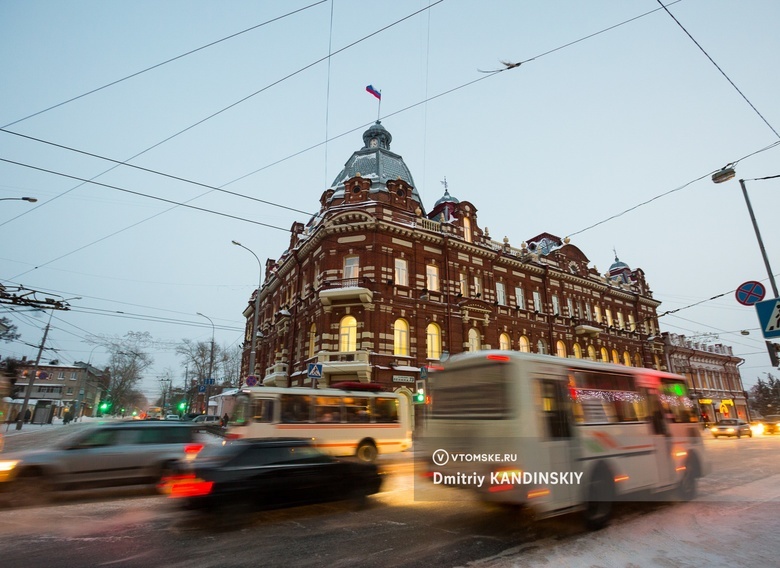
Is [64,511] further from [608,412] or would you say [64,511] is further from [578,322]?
[578,322]

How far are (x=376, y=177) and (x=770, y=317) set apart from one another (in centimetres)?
2493

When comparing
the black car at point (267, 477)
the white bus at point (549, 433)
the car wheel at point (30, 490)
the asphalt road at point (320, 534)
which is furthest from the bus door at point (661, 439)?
the car wheel at point (30, 490)

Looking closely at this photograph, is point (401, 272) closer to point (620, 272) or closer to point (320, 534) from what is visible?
point (320, 534)

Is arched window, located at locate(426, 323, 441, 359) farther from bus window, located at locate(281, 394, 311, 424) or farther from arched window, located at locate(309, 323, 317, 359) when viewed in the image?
bus window, located at locate(281, 394, 311, 424)

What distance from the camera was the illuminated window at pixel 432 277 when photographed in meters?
28.7

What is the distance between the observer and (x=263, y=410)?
47.8 feet

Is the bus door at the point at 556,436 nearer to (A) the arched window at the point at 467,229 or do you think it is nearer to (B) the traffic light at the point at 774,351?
(B) the traffic light at the point at 774,351

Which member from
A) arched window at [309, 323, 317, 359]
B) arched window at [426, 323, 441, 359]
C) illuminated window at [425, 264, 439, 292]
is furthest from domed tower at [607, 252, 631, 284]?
arched window at [309, 323, 317, 359]

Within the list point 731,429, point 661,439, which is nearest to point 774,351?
point 661,439

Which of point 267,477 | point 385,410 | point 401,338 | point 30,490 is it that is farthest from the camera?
point 401,338

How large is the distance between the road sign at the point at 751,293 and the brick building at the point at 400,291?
57.0 feet

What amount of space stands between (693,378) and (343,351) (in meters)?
48.5

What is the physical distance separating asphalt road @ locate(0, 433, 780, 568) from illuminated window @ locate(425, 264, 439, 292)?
811 inches

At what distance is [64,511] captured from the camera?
7855mm
